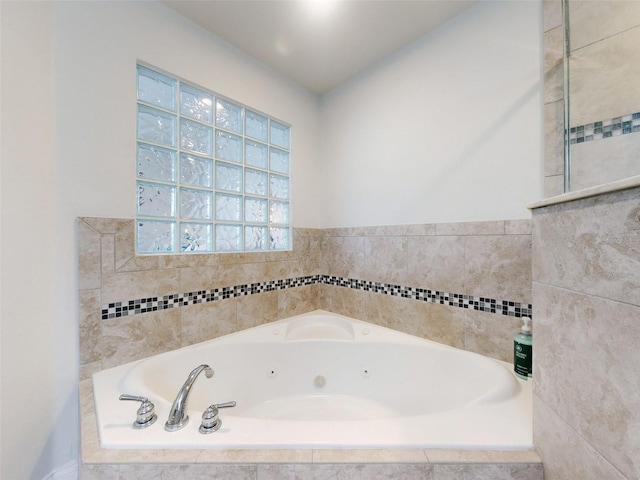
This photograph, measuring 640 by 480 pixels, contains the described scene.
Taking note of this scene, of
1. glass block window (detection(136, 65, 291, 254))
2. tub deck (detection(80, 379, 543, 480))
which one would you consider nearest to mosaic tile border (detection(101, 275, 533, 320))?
glass block window (detection(136, 65, 291, 254))

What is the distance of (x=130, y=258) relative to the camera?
4.35 ft

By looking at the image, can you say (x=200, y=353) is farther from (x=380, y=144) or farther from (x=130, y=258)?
(x=380, y=144)

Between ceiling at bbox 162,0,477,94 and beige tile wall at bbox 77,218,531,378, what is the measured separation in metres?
1.22

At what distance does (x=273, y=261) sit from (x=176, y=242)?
0.67 m

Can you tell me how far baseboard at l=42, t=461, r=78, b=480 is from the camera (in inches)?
44.8

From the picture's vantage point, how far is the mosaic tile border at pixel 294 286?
132 centimetres

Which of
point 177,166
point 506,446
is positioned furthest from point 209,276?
point 506,446

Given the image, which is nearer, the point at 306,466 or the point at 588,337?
the point at 588,337

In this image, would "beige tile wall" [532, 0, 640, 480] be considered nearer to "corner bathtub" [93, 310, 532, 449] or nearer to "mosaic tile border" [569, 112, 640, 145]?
"corner bathtub" [93, 310, 532, 449]

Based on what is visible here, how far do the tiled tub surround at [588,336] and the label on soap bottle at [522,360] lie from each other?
56cm

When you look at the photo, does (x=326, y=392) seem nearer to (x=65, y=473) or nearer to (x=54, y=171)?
(x=65, y=473)

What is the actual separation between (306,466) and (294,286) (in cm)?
141

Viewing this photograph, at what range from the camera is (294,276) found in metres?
2.11

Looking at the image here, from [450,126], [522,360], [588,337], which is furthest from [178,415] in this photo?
[450,126]
